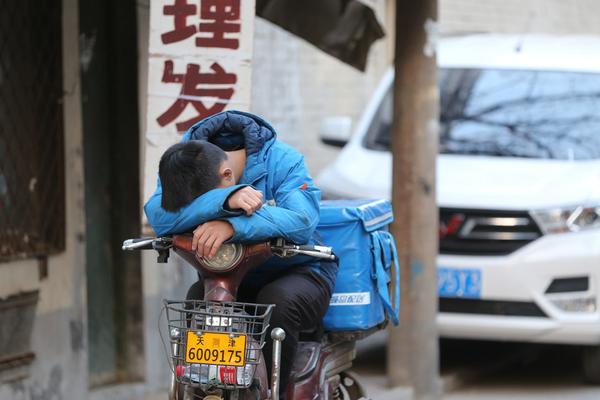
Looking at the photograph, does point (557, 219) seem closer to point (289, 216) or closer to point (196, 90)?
point (196, 90)

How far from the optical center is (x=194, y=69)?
204 inches

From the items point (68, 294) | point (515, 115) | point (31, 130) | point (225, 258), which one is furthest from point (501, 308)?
point (225, 258)

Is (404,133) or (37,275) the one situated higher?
(404,133)

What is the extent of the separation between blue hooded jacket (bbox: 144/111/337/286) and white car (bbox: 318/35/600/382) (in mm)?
3374

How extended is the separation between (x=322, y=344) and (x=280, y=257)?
583mm

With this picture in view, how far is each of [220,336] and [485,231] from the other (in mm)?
4119

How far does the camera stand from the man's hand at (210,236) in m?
4.03

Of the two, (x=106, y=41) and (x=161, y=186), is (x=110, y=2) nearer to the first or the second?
(x=106, y=41)

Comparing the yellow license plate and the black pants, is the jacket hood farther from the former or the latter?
the yellow license plate

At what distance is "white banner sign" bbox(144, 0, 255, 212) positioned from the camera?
17.0 ft

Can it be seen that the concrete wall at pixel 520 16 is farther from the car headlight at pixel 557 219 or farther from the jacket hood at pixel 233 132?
the jacket hood at pixel 233 132

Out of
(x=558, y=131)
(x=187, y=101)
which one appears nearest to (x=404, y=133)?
(x=558, y=131)

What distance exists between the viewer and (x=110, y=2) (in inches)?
296

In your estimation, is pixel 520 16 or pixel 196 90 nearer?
pixel 196 90
